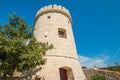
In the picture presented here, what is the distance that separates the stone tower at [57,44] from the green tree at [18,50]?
241 centimetres

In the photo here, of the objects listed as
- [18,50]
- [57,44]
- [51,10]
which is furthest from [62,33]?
[18,50]

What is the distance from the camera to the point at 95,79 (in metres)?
11.8

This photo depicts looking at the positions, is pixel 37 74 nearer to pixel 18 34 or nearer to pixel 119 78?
pixel 18 34

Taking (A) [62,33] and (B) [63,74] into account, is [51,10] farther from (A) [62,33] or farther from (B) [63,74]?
(B) [63,74]

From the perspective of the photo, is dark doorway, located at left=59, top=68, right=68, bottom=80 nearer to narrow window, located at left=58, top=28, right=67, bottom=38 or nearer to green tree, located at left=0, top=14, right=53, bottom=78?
narrow window, located at left=58, top=28, right=67, bottom=38

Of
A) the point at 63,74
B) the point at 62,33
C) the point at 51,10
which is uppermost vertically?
the point at 51,10

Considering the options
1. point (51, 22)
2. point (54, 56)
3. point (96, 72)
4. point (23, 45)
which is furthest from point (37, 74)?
point (96, 72)

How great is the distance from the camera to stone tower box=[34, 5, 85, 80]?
9.88 metres

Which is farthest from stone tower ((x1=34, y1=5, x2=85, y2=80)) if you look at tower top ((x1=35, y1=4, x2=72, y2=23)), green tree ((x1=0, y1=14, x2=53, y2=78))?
green tree ((x1=0, y1=14, x2=53, y2=78))

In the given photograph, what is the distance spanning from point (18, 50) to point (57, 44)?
466 centimetres

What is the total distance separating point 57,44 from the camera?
11156 mm

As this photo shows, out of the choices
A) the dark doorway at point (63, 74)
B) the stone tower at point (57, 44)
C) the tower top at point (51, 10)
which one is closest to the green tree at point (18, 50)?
the stone tower at point (57, 44)

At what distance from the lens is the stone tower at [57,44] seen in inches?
389

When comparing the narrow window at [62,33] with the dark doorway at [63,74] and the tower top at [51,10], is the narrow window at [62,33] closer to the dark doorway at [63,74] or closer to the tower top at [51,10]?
the tower top at [51,10]
